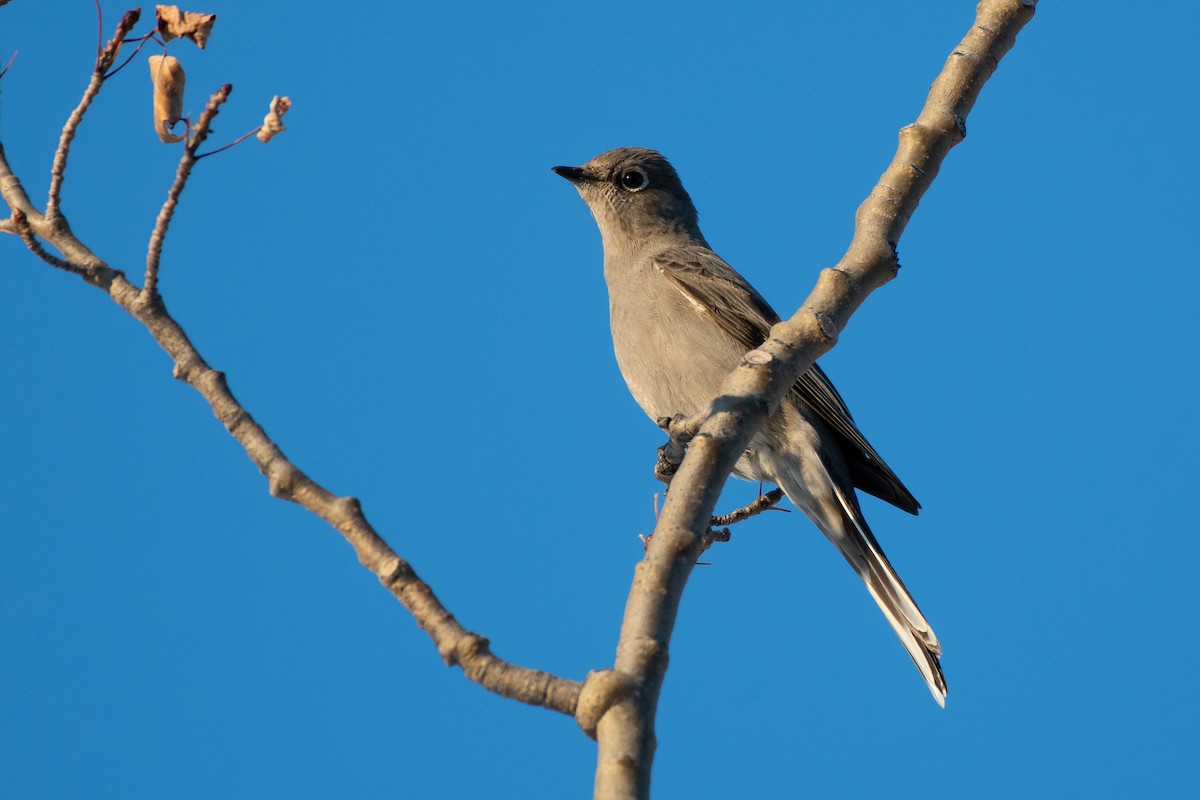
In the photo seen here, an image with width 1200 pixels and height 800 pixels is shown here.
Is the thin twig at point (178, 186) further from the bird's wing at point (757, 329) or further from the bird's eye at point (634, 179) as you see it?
the bird's eye at point (634, 179)

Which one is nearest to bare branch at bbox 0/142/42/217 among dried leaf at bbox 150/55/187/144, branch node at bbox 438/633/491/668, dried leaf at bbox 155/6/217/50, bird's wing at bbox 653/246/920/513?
dried leaf at bbox 150/55/187/144

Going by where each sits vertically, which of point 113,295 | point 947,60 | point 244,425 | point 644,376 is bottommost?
point 244,425

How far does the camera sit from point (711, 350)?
7.88 m

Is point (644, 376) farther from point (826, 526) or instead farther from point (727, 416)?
point (727, 416)

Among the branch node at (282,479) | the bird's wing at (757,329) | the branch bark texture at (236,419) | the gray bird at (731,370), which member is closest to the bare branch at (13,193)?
the branch bark texture at (236,419)

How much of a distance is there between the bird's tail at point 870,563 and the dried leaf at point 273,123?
4409mm

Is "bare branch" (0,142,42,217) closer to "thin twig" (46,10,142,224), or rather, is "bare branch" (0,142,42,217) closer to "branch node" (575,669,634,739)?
"thin twig" (46,10,142,224)

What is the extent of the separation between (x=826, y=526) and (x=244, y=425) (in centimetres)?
499

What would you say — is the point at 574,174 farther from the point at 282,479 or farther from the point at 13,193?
the point at 282,479

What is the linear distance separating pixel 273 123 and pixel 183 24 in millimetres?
463

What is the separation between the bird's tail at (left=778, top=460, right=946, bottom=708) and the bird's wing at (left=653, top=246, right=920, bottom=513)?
0.32 m

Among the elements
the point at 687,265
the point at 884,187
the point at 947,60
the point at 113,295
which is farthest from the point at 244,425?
the point at 687,265

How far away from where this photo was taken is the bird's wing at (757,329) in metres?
7.68

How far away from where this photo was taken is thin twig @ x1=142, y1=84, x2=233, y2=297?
3.01 metres
